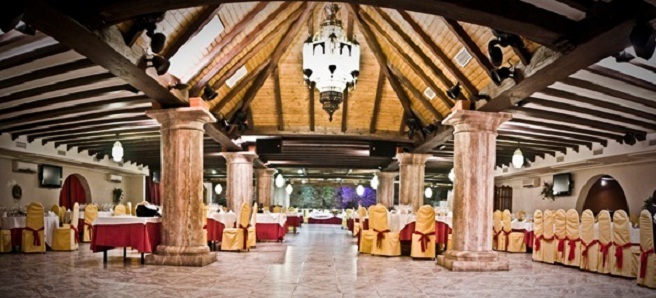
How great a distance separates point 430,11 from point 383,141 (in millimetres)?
9483

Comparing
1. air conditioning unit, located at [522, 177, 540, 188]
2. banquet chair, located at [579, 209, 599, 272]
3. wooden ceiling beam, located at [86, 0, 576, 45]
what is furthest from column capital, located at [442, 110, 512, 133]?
air conditioning unit, located at [522, 177, 540, 188]

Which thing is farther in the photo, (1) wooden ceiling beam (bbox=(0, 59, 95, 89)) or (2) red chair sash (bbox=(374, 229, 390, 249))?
(2) red chair sash (bbox=(374, 229, 390, 249))

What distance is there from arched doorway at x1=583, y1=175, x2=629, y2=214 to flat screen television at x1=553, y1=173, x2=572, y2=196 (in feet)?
3.71

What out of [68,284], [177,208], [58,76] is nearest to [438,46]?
[177,208]

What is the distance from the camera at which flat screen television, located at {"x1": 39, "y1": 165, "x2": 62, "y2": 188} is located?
1416 cm

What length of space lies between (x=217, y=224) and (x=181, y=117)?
3235mm

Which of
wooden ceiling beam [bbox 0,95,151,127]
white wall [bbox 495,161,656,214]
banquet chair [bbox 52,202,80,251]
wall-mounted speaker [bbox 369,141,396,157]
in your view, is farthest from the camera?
wall-mounted speaker [bbox 369,141,396,157]

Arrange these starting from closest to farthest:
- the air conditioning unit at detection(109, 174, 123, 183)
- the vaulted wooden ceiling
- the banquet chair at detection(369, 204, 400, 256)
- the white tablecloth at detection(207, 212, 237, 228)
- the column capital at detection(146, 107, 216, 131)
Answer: the vaulted wooden ceiling → the column capital at detection(146, 107, 216, 131) → the banquet chair at detection(369, 204, 400, 256) → the white tablecloth at detection(207, 212, 237, 228) → the air conditioning unit at detection(109, 174, 123, 183)

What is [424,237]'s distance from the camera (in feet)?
29.1

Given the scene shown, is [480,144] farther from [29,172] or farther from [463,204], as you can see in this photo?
[29,172]

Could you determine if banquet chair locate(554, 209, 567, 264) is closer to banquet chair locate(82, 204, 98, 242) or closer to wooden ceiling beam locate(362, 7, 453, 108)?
wooden ceiling beam locate(362, 7, 453, 108)

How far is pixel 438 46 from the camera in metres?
8.14

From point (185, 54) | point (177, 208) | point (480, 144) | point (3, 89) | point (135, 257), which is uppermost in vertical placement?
point (185, 54)

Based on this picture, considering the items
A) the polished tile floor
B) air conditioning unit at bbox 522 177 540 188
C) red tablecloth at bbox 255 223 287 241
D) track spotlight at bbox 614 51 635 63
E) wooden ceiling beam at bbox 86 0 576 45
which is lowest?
Answer: red tablecloth at bbox 255 223 287 241
